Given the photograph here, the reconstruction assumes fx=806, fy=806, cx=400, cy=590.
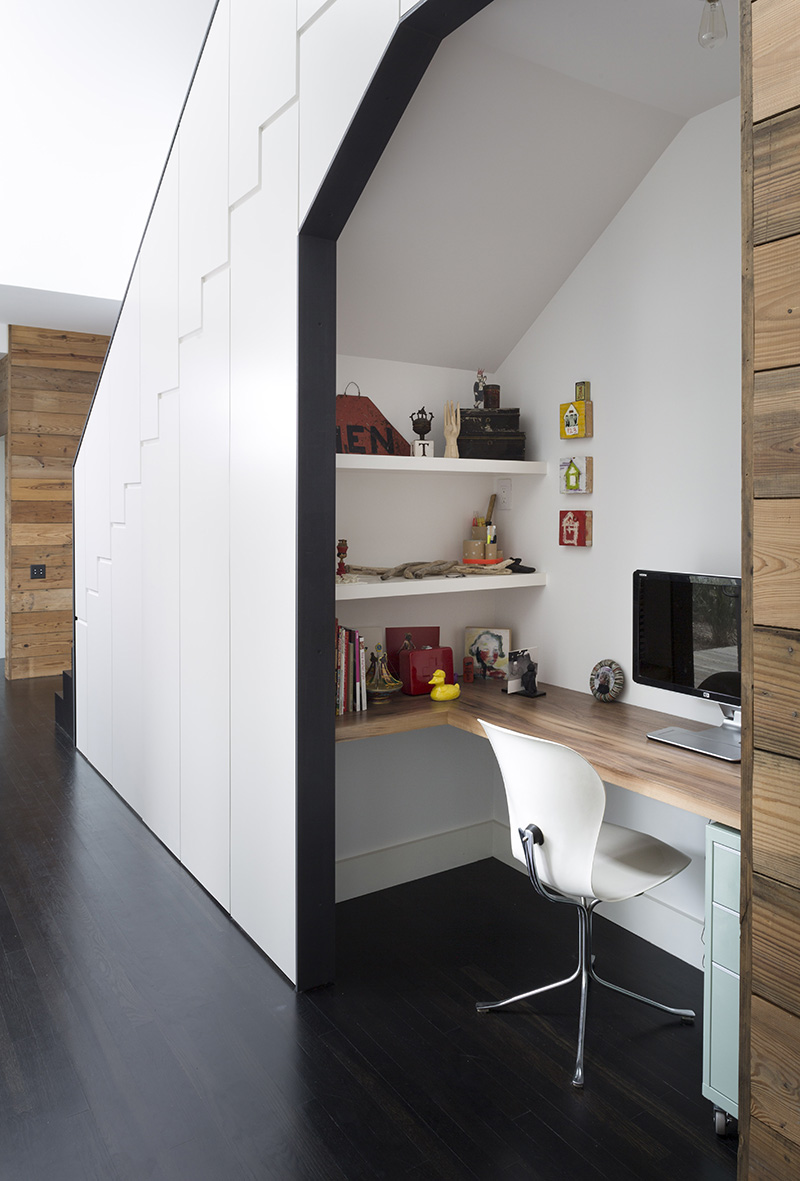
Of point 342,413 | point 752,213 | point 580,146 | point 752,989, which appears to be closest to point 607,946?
point 752,989

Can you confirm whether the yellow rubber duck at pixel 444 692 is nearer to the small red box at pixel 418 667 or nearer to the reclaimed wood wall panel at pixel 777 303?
the small red box at pixel 418 667

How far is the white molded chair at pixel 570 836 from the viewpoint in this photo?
6.21 ft

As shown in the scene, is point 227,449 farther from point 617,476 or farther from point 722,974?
point 722,974

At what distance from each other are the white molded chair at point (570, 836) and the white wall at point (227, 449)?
2.15 feet

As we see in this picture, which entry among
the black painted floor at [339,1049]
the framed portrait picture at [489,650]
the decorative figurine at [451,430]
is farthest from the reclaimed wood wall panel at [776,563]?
the framed portrait picture at [489,650]

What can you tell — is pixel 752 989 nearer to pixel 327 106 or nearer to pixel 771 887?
pixel 771 887

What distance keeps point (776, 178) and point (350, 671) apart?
193 cm

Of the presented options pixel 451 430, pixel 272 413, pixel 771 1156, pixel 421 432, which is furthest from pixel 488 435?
pixel 771 1156

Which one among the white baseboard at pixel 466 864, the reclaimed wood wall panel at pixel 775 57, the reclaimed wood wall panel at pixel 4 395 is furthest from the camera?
the reclaimed wood wall panel at pixel 4 395

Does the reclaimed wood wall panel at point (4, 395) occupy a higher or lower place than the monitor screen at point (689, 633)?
higher

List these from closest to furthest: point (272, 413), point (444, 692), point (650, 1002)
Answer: point (650, 1002) → point (272, 413) → point (444, 692)

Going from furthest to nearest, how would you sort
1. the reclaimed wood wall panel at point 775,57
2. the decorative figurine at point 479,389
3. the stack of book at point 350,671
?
the decorative figurine at point 479,389, the stack of book at point 350,671, the reclaimed wood wall panel at point 775,57

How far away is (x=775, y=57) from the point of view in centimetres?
100

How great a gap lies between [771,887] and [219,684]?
200 cm
